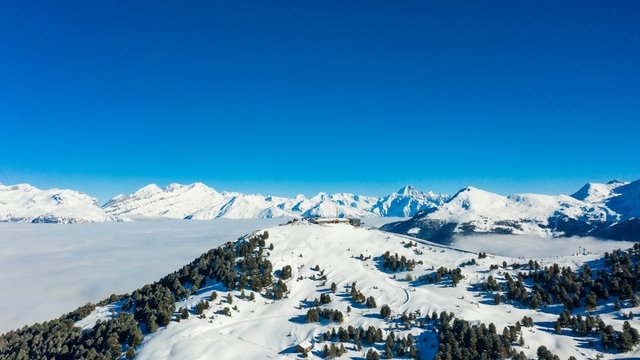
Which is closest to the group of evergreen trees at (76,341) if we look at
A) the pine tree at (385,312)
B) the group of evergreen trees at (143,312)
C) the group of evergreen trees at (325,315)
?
the group of evergreen trees at (143,312)

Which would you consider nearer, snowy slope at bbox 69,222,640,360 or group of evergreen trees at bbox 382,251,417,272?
snowy slope at bbox 69,222,640,360

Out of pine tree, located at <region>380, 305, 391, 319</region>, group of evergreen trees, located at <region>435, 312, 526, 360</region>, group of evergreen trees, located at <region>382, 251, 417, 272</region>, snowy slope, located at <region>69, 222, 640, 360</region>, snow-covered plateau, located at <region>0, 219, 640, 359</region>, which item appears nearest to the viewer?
group of evergreen trees, located at <region>435, 312, 526, 360</region>

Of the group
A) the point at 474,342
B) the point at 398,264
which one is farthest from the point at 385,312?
the point at 398,264

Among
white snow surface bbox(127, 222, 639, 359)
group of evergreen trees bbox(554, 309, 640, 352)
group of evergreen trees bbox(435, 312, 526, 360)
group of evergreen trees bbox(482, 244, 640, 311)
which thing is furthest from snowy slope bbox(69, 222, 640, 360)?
group of evergreen trees bbox(482, 244, 640, 311)

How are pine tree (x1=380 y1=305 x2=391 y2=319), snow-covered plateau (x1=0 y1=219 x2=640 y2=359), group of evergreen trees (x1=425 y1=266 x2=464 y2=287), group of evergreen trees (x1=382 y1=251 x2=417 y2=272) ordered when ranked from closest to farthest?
snow-covered plateau (x1=0 y1=219 x2=640 y2=359), pine tree (x1=380 y1=305 x2=391 y2=319), group of evergreen trees (x1=425 y1=266 x2=464 y2=287), group of evergreen trees (x1=382 y1=251 x2=417 y2=272)

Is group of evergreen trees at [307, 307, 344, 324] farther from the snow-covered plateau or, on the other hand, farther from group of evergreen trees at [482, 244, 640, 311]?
group of evergreen trees at [482, 244, 640, 311]

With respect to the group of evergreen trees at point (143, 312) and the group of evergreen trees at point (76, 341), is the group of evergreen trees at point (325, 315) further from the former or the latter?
the group of evergreen trees at point (76, 341)

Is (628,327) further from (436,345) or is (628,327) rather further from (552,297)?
(436,345)

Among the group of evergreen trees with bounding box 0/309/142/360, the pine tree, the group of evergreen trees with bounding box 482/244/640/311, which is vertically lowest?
the group of evergreen trees with bounding box 0/309/142/360
